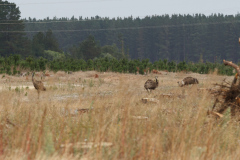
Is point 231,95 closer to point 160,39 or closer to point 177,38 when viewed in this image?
point 177,38

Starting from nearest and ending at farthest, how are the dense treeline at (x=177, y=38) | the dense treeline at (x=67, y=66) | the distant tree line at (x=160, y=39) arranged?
the dense treeline at (x=67, y=66)
the distant tree line at (x=160, y=39)
the dense treeline at (x=177, y=38)

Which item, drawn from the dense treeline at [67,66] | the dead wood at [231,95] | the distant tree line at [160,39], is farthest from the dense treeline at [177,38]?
the dead wood at [231,95]

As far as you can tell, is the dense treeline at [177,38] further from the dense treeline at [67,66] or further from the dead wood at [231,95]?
the dead wood at [231,95]

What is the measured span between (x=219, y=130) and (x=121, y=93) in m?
2.03

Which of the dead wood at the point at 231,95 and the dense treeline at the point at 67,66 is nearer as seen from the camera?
the dead wood at the point at 231,95

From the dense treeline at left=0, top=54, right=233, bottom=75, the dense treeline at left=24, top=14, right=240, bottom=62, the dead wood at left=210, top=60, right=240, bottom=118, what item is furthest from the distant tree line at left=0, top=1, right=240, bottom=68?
the dead wood at left=210, top=60, right=240, bottom=118

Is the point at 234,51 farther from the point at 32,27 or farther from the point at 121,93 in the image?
the point at 121,93

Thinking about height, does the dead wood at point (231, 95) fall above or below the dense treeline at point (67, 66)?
above

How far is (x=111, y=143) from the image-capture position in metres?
3.97

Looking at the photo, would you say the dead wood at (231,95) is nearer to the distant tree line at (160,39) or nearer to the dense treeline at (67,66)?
the dense treeline at (67,66)

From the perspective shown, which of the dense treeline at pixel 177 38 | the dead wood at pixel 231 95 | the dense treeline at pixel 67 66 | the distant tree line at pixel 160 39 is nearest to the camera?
the dead wood at pixel 231 95

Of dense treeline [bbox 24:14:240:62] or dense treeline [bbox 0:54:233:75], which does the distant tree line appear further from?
dense treeline [bbox 0:54:233:75]

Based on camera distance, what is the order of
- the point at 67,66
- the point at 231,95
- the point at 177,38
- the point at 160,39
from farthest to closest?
the point at 160,39 → the point at 177,38 → the point at 67,66 → the point at 231,95

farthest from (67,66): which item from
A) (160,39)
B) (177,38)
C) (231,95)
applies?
(160,39)
